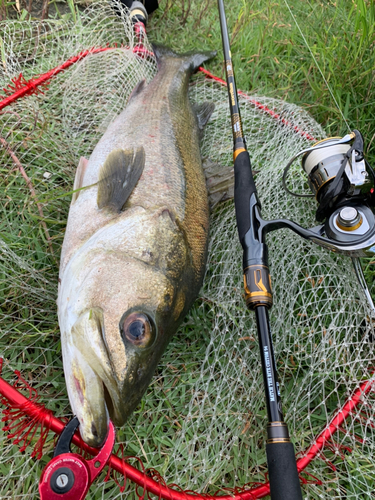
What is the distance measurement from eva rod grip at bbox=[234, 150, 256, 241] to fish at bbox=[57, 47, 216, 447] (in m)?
0.33

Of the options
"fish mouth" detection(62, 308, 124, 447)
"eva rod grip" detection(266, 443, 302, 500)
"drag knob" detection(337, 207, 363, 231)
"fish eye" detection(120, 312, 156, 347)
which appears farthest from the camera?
"drag knob" detection(337, 207, 363, 231)

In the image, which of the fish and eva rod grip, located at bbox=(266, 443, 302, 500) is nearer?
eva rod grip, located at bbox=(266, 443, 302, 500)

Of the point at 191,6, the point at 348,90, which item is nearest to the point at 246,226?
the point at 348,90

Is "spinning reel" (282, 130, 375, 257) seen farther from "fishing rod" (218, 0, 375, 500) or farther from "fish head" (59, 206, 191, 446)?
"fish head" (59, 206, 191, 446)

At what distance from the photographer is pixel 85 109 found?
10.9ft

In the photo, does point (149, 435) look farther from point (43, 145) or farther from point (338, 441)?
point (43, 145)

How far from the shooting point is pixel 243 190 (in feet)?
7.60

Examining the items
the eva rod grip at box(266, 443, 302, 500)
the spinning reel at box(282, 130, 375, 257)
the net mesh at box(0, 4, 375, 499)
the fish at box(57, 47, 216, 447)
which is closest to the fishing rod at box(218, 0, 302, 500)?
the eva rod grip at box(266, 443, 302, 500)

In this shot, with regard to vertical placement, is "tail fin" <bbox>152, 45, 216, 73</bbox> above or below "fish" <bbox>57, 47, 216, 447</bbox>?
above

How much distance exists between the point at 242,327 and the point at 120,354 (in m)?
0.96

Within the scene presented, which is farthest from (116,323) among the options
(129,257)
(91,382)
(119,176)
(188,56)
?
(188,56)

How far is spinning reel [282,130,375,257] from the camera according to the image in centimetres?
208

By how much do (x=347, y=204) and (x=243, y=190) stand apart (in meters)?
0.63

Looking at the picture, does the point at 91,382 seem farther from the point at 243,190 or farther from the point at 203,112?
the point at 203,112
